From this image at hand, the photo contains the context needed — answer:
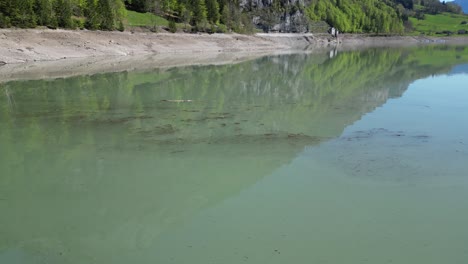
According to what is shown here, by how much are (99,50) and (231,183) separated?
3928cm

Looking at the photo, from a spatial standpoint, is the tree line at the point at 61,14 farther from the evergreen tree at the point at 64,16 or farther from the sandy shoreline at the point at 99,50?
the sandy shoreline at the point at 99,50

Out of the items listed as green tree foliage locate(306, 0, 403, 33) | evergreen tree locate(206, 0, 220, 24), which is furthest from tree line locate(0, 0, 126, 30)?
green tree foliage locate(306, 0, 403, 33)

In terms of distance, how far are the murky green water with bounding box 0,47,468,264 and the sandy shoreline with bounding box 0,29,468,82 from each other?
1544cm

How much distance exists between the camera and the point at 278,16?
10400 centimetres

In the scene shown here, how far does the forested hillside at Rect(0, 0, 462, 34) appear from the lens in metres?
45.3

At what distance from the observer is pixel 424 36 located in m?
147

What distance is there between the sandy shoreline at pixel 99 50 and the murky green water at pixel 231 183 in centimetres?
1544

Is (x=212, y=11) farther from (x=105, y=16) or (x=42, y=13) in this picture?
(x=42, y=13)

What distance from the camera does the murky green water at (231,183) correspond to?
227 inches

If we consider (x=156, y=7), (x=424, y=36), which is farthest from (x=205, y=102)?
(x=424, y=36)

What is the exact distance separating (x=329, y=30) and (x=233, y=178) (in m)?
122

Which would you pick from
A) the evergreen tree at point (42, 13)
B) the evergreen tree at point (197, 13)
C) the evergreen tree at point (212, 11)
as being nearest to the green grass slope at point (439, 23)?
the evergreen tree at point (212, 11)

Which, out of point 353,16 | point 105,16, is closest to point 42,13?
point 105,16

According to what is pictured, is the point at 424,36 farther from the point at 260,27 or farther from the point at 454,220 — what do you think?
the point at 454,220
